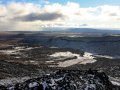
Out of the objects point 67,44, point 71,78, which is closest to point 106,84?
point 71,78

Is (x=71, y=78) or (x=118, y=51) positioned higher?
(x=71, y=78)

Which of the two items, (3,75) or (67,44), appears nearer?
(3,75)

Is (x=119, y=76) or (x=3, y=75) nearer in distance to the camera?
(x=3, y=75)

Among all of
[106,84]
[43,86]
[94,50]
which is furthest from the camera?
[94,50]

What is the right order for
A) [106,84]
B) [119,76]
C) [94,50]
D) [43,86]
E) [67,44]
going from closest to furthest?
[43,86] → [106,84] → [119,76] → [94,50] → [67,44]

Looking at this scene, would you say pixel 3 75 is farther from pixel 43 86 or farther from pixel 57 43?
pixel 57 43

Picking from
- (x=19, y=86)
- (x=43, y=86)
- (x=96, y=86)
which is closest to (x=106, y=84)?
(x=96, y=86)

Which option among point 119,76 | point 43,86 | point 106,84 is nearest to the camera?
point 43,86

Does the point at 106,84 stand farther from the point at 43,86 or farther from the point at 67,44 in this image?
the point at 67,44

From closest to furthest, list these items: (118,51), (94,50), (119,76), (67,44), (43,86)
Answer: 1. (43,86)
2. (119,76)
3. (118,51)
4. (94,50)
5. (67,44)
